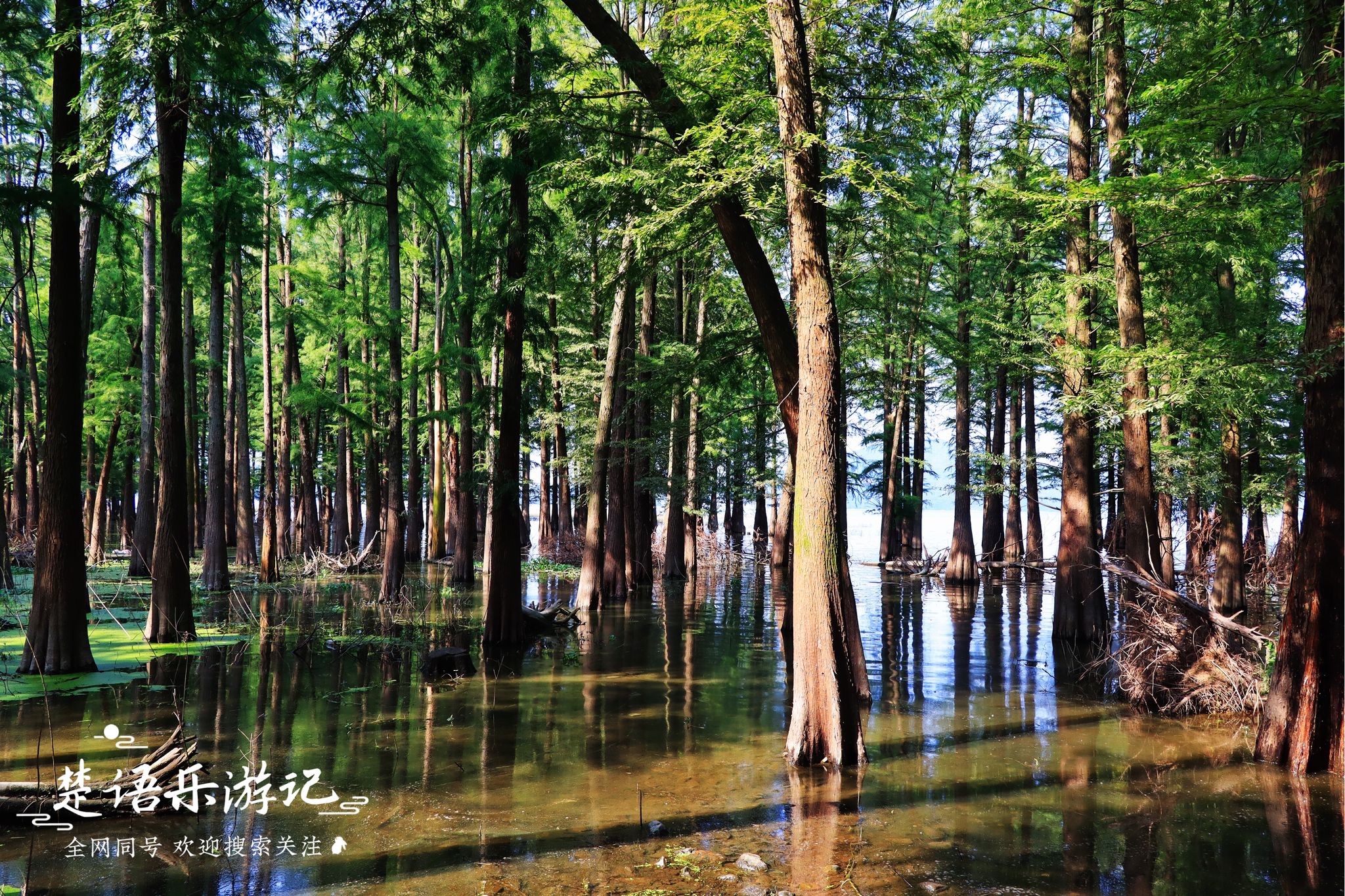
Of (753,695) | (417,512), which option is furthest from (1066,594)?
(417,512)

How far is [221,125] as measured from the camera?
1255 cm

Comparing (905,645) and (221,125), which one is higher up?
(221,125)

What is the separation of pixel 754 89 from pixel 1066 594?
33.3ft

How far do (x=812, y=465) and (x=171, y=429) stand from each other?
9.95m

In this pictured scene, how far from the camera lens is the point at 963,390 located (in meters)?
23.0

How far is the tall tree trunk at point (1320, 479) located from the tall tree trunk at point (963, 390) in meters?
10.9

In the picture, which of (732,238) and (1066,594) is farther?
(1066,594)

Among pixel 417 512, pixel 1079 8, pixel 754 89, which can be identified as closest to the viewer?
pixel 754 89

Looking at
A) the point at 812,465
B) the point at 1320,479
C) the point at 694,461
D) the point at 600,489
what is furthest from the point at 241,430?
the point at 1320,479

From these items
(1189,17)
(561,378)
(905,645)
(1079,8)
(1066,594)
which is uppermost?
(1079,8)

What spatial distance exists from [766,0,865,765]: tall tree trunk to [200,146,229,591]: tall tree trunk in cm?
1191

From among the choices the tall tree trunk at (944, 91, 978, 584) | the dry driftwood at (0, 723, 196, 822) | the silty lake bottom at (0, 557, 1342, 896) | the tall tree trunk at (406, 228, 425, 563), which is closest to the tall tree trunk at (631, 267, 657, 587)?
the tall tree trunk at (406, 228, 425, 563)

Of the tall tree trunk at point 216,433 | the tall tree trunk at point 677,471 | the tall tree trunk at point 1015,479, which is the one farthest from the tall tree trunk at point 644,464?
the tall tree trunk at point 1015,479

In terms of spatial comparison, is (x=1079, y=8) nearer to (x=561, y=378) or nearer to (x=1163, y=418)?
(x=1163, y=418)
